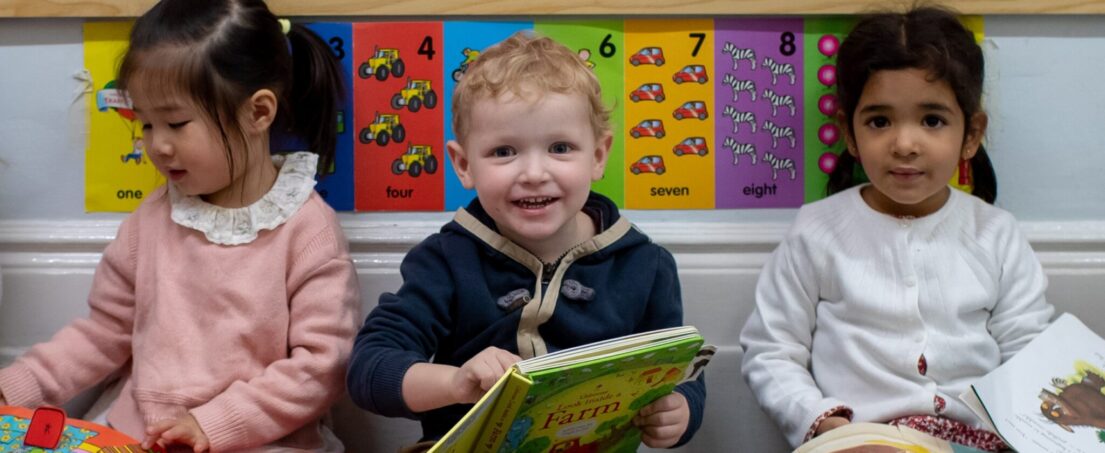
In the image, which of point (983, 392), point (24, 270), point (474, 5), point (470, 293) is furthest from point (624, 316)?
point (24, 270)

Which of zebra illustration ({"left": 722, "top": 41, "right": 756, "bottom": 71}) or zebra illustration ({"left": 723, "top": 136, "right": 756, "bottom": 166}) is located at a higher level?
zebra illustration ({"left": 722, "top": 41, "right": 756, "bottom": 71})

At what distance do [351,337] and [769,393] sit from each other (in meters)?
0.54

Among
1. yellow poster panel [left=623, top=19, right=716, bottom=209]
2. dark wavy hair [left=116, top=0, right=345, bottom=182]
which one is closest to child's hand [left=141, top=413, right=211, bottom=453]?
dark wavy hair [left=116, top=0, right=345, bottom=182]

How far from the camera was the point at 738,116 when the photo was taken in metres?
1.62

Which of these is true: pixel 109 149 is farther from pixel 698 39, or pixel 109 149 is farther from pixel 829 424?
pixel 829 424

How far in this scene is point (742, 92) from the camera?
162 centimetres

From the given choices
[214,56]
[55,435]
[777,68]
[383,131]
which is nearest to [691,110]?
[777,68]

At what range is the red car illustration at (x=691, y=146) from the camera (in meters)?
1.62

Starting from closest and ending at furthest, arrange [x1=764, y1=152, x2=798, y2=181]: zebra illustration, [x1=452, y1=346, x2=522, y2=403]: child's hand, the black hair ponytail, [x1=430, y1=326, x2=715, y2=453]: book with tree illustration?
[x1=430, y1=326, x2=715, y2=453]: book with tree illustration → [x1=452, y1=346, x2=522, y2=403]: child's hand → the black hair ponytail → [x1=764, y1=152, x2=798, y2=181]: zebra illustration

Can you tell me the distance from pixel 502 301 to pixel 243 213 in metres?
0.37

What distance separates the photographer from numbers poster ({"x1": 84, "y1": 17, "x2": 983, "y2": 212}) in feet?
5.23

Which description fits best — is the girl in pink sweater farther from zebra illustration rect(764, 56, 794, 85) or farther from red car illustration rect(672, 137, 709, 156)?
zebra illustration rect(764, 56, 794, 85)

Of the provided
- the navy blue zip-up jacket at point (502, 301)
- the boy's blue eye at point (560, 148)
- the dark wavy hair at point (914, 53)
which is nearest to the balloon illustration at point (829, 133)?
the dark wavy hair at point (914, 53)

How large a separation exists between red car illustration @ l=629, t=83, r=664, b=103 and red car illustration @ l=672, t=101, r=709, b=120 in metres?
0.03
